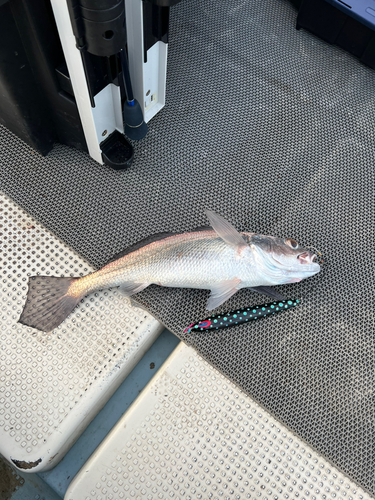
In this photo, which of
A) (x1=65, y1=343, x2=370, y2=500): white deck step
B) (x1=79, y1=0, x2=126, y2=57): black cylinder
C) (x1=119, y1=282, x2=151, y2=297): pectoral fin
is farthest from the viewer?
→ (x1=119, y1=282, x2=151, y2=297): pectoral fin

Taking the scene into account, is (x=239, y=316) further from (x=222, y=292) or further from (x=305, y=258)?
(x=305, y=258)

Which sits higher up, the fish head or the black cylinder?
the black cylinder

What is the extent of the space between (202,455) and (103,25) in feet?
4.60

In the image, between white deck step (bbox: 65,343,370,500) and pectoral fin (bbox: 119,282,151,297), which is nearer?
white deck step (bbox: 65,343,370,500)

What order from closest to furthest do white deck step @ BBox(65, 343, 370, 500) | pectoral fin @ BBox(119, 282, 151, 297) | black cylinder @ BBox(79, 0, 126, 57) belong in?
black cylinder @ BBox(79, 0, 126, 57) → white deck step @ BBox(65, 343, 370, 500) → pectoral fin @ BBox(119, 282, 151, 297)

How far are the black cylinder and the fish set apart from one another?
62cm

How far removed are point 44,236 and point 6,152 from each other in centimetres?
44

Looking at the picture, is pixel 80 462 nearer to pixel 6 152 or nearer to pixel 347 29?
pixel 6 152

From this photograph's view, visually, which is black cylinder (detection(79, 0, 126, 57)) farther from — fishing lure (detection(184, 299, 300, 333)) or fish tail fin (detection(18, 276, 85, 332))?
fishing lure (detection(184, 299, 300, 333))

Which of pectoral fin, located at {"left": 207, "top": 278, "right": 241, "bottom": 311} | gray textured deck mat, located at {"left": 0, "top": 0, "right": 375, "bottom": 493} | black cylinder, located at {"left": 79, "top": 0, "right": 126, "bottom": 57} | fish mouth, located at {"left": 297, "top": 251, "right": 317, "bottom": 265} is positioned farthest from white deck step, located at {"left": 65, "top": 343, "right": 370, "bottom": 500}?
black cylinder, located at {"left": 79, "top": 0, "right": 126, "bottom": 57}

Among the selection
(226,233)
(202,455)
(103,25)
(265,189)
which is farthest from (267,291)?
(103,25)

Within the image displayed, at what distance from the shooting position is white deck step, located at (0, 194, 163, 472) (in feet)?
4.25

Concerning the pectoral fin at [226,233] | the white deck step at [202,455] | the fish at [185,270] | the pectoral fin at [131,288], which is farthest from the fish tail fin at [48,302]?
the pectoral fin at [226,233]

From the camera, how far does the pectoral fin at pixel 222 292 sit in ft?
4.43
